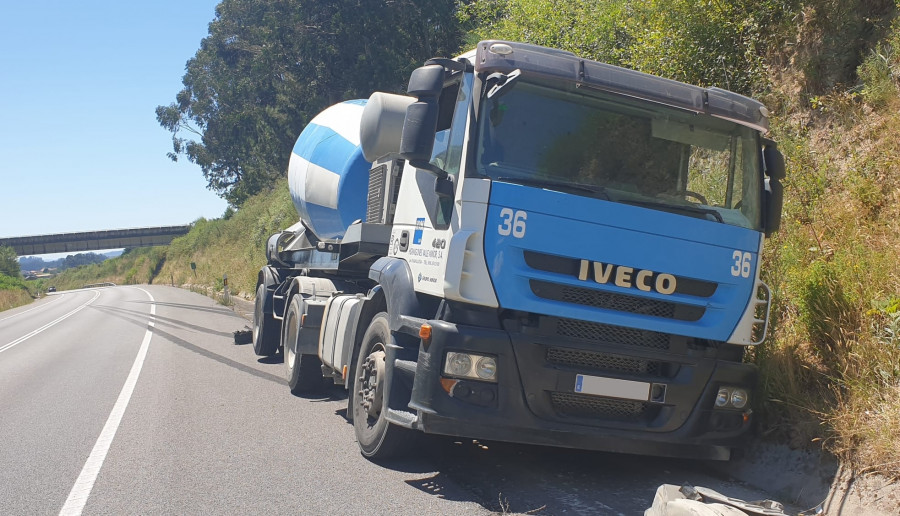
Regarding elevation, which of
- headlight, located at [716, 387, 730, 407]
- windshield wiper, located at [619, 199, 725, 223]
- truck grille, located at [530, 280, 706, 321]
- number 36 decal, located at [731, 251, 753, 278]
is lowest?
headlight, located at [716, 387, 730, 407]

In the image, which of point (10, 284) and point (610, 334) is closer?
point (610, 334)

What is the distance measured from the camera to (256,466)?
5887 mm

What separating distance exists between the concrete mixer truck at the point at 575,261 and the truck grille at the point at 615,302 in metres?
0.01

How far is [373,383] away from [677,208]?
251 cm

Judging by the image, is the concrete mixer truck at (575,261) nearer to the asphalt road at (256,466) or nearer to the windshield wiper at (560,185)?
the windshield wiper at (560,185)

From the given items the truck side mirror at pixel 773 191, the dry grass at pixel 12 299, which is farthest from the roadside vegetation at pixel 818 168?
the dry grass at pixel 12 299

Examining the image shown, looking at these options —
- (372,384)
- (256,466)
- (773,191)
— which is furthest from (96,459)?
(773,191)

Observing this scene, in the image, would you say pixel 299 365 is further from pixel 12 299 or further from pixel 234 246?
pixel 12 299

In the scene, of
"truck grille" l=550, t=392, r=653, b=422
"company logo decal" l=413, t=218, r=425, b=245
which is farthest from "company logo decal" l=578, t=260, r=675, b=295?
"company logo decal" l=413, t=218, r=425, b=245

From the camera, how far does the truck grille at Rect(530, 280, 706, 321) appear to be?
4.87 meters

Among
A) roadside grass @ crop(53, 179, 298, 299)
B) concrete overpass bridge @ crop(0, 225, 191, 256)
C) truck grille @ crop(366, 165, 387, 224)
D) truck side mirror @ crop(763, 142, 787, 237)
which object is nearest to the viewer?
truck side mirror @ crop(763, 142, 787, 237)

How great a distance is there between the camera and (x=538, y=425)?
193 inches

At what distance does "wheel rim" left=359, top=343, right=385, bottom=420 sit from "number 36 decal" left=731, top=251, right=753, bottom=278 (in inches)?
100

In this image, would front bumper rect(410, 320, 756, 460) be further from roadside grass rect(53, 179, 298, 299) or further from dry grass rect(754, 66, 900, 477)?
roadside grass rect(53, 179, 298, 299)
